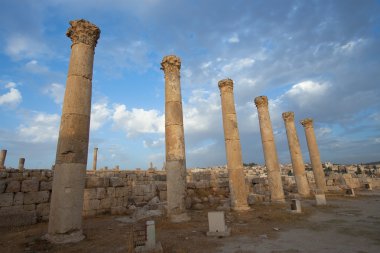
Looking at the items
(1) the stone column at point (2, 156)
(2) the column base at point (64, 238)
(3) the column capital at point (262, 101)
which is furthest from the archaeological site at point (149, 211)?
(1) the stone column at point (2, 156)

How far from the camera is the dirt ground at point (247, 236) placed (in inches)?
243

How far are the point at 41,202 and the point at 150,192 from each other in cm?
643

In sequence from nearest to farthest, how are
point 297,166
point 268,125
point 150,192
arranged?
point 150,192 → point 268,125 → point 297,166

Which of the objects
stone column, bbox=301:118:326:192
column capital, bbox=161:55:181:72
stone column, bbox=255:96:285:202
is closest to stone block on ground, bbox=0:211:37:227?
column capital, bbox=161:55:181:72

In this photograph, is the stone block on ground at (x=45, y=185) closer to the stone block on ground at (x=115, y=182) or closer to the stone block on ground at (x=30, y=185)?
the stone block on ground at (x=30, y=185)

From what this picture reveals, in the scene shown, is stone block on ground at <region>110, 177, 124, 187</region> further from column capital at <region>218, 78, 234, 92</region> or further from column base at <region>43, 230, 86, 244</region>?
column capital at <region>218, 78, 234, 92</region>

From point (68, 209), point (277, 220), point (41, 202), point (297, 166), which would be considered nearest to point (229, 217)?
point (277, 220)

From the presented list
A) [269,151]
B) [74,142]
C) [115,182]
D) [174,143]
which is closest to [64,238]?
[74,142]

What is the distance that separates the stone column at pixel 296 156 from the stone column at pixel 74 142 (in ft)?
56.8

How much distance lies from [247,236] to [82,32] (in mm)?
9096

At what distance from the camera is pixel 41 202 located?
1165cm

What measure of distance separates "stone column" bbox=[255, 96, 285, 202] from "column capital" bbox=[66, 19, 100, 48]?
12.4 meters

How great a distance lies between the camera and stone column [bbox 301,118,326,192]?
21.7 meters

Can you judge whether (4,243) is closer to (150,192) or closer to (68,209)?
(68,209)
